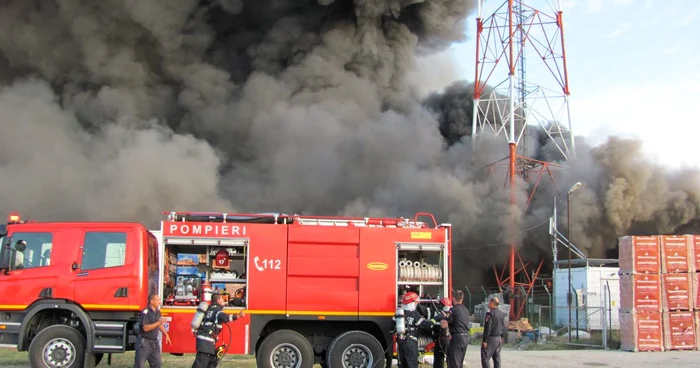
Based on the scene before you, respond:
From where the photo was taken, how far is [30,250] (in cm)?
1040

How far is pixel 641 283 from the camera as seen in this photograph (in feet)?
52.7

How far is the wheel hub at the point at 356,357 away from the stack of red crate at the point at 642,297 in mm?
8017

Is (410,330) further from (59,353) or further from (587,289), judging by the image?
(587,289)

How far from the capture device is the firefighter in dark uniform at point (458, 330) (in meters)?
10.3

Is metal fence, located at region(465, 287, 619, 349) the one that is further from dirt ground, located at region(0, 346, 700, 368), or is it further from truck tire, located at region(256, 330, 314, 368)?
truck tire, located at region(256, 330, 314, 368)

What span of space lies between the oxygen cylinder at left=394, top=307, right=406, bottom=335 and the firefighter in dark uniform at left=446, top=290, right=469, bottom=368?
653 millimetres

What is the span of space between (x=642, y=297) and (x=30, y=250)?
12.6 meters

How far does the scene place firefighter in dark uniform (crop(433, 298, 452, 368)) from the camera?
10.3 m

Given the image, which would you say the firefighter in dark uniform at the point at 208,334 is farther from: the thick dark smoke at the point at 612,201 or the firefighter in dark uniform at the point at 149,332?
the thick dark smoke at the point at 612,201

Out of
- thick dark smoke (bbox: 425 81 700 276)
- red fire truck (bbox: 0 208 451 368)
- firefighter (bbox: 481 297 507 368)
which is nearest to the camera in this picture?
red fire truck (bbox: 0 208 451 368)

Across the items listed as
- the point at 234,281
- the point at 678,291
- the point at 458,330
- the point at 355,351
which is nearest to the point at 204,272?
the point at 234,281

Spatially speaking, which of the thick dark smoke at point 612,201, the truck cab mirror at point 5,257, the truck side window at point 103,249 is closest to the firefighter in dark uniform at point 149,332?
the truck side window at point 103,249

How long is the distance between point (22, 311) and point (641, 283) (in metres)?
12.6

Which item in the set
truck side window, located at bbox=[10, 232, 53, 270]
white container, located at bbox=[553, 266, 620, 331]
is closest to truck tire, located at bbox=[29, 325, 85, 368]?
truck side window, located at bbox=[10, 232, 53, 270]
